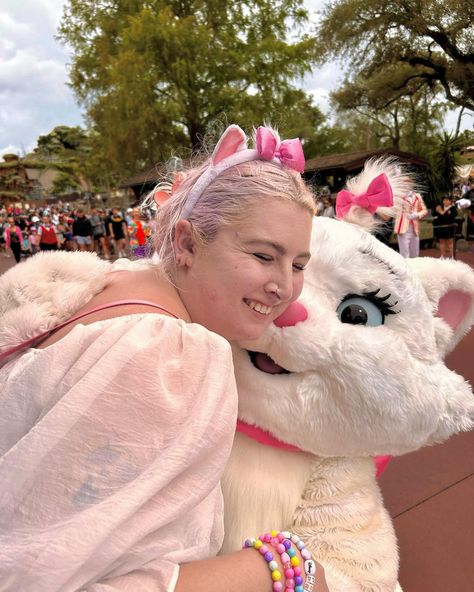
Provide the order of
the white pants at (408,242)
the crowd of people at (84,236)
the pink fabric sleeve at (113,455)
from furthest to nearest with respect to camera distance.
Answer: the crowd of people at (84,236)
the white pants at (408,242)
the pink fabric sleeve at (113,455)

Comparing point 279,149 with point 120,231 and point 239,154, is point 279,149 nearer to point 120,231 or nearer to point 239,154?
point 239,154

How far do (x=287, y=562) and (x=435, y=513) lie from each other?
1830 millimetres

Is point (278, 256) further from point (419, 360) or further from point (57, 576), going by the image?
point (57, 576)

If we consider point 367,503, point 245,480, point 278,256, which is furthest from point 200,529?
point 367,503

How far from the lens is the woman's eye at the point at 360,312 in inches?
55.9

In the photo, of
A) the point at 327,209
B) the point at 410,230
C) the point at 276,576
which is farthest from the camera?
the point at 327,209

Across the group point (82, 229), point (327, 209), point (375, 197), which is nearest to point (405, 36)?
point (327, 209)

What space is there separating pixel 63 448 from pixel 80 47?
26.0 m

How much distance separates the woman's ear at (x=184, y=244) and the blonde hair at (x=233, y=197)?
2 centimetres

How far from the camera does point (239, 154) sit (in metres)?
1.24

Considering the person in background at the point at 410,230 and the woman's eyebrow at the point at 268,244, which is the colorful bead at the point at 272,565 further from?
the person in background at the point at 410,230

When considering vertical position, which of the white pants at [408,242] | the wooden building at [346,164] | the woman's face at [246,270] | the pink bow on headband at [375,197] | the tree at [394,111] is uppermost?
the tree at [394,111]

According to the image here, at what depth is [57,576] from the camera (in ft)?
2.27

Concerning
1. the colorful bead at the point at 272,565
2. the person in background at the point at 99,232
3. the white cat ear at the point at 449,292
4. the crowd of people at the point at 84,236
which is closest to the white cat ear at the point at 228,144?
the white cat ear at the point at 449,292
